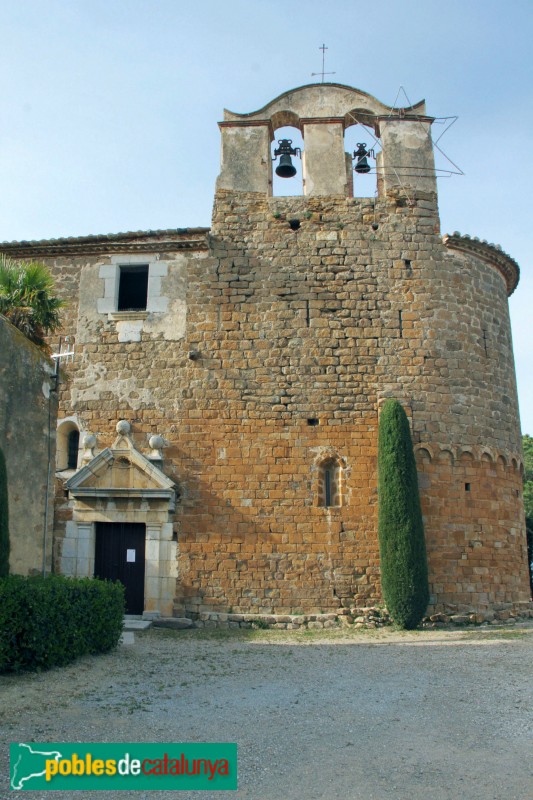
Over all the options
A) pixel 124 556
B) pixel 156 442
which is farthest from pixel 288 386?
pixel 124 556

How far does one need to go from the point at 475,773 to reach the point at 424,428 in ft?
30.1

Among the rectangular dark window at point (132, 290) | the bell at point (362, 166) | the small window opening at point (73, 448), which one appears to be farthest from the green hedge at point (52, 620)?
the bell at point (362, 166)

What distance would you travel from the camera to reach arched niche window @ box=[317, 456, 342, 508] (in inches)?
535

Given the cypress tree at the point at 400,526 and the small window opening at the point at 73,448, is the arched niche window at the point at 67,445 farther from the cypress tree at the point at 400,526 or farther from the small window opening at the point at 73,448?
the cypress tree at the point at 400,526

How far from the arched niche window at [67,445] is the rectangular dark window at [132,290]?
291 centimetres

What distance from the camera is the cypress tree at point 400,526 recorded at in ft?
41.0

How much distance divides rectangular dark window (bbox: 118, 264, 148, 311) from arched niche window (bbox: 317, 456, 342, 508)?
5.43 meters

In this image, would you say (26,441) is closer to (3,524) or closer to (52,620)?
(3,524)

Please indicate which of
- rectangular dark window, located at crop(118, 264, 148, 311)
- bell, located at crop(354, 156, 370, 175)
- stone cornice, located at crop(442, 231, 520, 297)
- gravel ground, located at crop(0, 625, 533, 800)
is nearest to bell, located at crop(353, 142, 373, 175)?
bell, located at crop(354, 156, 370, 175)

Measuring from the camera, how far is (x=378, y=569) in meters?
13.2

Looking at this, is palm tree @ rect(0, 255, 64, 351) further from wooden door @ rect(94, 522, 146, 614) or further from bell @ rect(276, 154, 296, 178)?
bell @ rect(276, 154, 296, 178)

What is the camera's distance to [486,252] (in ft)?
49.9

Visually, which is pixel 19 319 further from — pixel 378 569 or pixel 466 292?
pixel 466 292

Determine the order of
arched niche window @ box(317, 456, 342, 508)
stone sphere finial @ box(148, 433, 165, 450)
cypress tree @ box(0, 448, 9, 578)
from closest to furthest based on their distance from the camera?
cypress tree @ box(0, 448, 9, 578) → arched niche window @ box(317, 456, 342, 508) → stone sphere finial @ box(148, 433, 165, 450)
